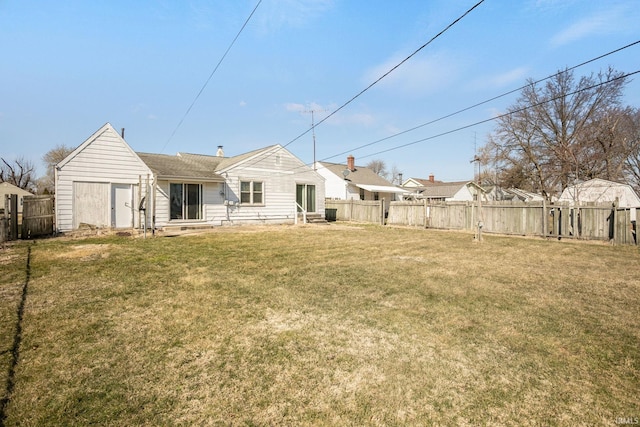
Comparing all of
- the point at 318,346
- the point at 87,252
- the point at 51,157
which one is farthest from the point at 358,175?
the point at 51,157

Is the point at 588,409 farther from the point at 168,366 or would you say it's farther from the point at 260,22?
the point at 260,22

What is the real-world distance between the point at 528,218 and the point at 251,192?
13437 millimetres

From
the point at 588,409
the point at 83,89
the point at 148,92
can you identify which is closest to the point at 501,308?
the point at 588,409

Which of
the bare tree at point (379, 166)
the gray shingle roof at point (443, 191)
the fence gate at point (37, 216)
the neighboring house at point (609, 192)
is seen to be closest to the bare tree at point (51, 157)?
the fence gate at point (37, 216)

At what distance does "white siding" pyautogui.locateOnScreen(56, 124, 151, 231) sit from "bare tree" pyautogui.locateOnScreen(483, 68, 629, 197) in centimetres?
2732

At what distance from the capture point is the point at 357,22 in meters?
9.55

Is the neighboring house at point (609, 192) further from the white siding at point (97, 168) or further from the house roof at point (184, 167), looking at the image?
the white siding at point (97, 168)

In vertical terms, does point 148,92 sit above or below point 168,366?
above

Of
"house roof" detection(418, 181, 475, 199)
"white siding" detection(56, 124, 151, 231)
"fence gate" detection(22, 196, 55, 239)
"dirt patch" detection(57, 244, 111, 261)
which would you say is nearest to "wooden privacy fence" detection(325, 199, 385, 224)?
"white siding" detection(56, 124, 151, 231)

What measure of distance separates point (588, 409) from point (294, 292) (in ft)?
11.6

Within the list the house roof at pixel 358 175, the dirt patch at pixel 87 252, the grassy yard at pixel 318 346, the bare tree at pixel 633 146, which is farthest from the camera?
the house roof at pixel 358 175

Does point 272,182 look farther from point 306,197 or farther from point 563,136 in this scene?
point 563,136

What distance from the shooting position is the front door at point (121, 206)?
12.7 metres

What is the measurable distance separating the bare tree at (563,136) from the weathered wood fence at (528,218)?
42.7 feet
